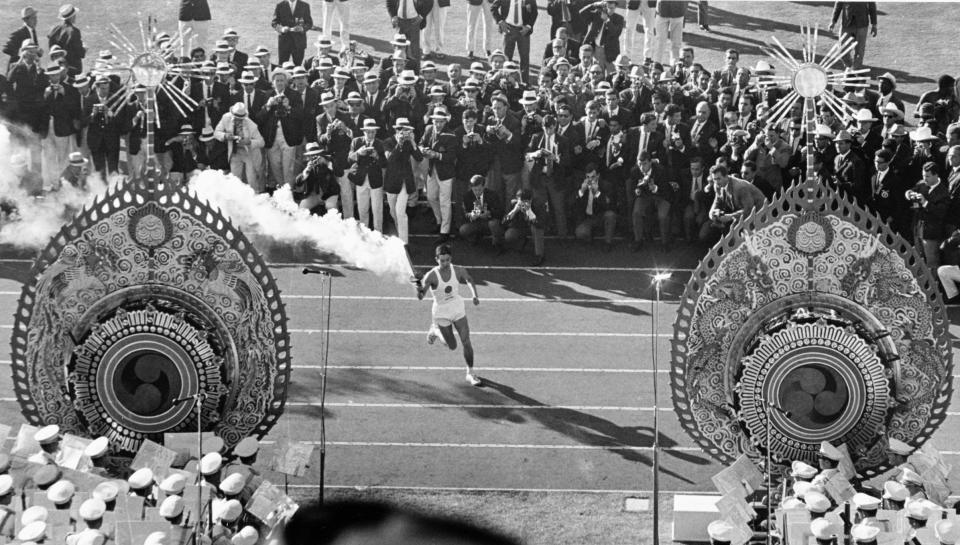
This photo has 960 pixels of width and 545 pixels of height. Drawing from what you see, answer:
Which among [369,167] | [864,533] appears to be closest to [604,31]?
[369,167]

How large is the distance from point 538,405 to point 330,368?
10.3ft

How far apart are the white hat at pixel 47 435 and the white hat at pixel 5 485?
60cm

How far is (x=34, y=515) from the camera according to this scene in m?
20.5

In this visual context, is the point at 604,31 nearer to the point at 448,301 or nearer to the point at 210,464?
the point at 448,301

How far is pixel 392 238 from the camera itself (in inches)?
1212

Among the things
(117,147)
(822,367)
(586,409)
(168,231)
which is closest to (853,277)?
(822,367)

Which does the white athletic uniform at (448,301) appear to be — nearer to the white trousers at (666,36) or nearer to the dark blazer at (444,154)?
the dark blazer at (444,154)

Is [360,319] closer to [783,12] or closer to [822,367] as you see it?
[822,367]

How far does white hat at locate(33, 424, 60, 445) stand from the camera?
71.9 feet

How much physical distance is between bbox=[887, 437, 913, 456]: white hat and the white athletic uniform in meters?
7.29

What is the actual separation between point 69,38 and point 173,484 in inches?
629

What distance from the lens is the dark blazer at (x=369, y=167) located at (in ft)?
102

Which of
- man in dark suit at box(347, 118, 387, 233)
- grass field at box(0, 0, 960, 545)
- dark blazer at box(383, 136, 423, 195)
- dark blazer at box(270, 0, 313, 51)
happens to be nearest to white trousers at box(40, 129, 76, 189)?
grass field at box(0, 0, 960, 545)

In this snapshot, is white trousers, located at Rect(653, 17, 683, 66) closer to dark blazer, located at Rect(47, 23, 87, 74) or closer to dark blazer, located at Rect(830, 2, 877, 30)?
dark blazer, located at Rect(830, 2, 877, 30)
